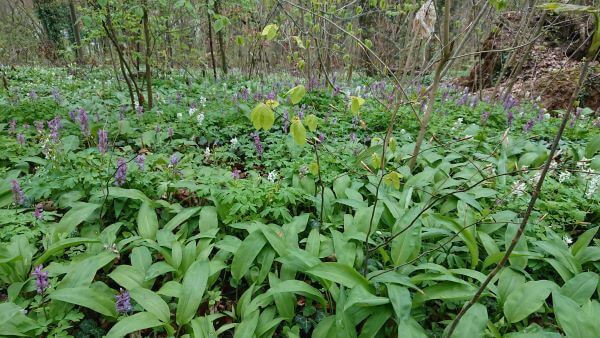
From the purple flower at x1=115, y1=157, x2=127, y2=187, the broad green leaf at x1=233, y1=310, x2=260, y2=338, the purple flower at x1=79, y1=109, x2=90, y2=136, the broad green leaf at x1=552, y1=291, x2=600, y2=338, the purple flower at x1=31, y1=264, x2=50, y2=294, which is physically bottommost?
the broad green leaf at x1=233, y1=310, x2=260, y2=338

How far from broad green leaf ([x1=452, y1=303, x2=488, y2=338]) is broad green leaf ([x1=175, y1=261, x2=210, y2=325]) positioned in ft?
4.19

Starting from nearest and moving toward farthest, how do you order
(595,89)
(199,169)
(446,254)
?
(446,254) < (199,169) < (595,89)

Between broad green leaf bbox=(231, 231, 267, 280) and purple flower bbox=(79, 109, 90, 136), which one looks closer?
broad green leaf bbox=(231, 231, 267, 280)

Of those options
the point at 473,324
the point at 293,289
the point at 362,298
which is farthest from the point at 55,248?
the point at 473,324

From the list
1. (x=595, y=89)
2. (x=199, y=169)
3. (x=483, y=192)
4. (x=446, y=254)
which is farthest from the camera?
(x=595, y=89)

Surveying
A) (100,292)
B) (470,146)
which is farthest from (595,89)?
(100,292)

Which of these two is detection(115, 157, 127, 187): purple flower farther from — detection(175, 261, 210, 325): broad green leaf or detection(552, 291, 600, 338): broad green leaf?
detection(552, 291, 600, 338): broad green leaf

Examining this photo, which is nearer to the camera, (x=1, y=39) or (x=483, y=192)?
(x=483, y=192)

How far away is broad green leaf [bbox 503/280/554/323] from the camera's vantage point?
1796mm

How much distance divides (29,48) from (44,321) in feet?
43.8

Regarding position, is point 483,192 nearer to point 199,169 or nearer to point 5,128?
point 199,169

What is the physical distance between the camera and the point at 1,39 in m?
11.0

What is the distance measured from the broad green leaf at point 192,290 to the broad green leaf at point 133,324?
143 millimetres

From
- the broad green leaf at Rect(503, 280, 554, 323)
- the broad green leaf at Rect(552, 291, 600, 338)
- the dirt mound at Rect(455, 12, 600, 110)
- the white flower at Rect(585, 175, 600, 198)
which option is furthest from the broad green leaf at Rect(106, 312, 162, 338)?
the dirt mound at Rect(455, 12, 600, 110)
